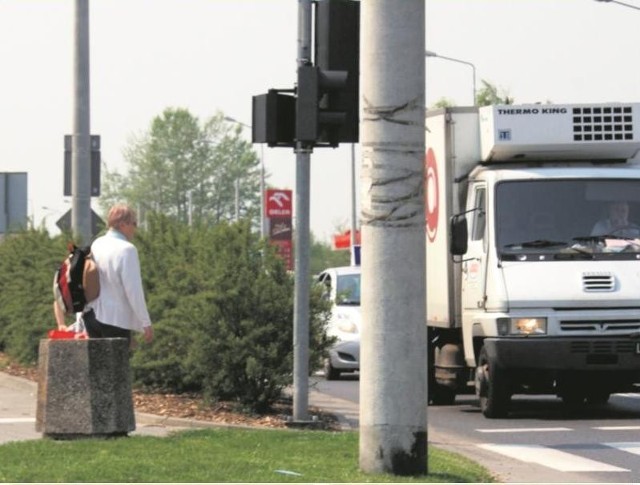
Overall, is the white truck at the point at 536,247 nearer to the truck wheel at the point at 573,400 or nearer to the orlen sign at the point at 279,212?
the truck wheel at the point at 573,400

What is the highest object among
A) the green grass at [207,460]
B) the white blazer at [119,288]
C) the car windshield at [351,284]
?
the car windshield at [351,284]

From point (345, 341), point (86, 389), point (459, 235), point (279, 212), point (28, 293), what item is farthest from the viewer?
point (279, 212)

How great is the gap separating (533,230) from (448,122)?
5.46ft

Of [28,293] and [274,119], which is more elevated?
[274,119]

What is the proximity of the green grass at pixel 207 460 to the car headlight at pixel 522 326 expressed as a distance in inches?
150

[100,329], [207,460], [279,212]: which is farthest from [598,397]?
[279,212]

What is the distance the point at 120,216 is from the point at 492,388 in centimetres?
551

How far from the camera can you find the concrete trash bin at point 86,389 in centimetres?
1333

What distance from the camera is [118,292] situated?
45.1 ft

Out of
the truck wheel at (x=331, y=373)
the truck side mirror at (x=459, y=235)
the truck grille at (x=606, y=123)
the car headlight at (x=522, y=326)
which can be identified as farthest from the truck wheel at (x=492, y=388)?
the truck wheel at (x=331, y=373)

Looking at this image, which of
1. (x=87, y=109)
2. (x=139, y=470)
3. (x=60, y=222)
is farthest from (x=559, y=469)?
(x=60, y=222)

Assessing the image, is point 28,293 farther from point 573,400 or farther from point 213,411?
point 213,411

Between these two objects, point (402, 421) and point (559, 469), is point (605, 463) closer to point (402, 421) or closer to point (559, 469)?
point (559, 469)

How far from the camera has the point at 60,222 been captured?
29.5m
